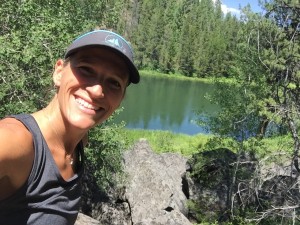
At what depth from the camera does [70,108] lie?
66.1 inches

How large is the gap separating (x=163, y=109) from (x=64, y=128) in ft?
154

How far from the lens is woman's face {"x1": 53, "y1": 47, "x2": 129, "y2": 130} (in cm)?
169

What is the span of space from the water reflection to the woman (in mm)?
25803

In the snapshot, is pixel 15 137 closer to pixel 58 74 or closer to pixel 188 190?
pixel 58 74

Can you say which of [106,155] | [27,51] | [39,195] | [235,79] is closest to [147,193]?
[106,155]

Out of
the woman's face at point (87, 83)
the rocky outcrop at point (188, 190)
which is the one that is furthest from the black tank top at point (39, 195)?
the rocky outcrop at point (188, 190)

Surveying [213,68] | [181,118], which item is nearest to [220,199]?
[181,118]

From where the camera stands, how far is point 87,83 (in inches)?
67.7

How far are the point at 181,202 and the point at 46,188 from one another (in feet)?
45.5

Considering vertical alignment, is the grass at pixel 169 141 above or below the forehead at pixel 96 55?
below

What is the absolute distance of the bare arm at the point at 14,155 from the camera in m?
1.27

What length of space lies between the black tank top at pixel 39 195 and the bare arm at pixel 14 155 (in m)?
0.03

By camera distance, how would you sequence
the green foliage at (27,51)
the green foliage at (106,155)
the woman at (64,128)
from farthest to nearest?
the green foliage at (106,155) → the green foliage at (27,51) → the woman at (64,128)

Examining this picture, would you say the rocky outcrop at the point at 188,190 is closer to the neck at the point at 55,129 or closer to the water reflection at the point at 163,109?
the neck at the point at 55,129
